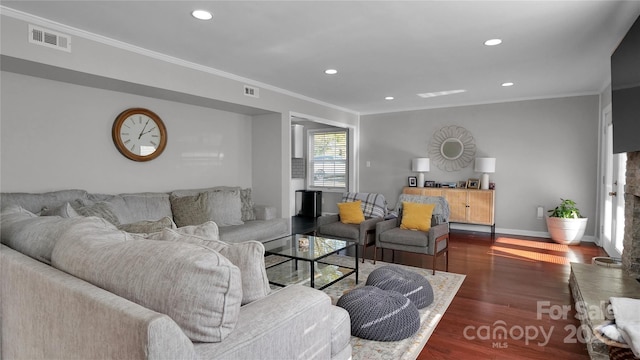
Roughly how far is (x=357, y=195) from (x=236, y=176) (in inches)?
76.1

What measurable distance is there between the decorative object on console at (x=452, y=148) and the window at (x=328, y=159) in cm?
200

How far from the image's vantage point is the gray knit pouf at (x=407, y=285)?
2.95 meters

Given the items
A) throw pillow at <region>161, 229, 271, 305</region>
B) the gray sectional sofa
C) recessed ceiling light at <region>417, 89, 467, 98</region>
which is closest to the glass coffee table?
the gray sectional sofa

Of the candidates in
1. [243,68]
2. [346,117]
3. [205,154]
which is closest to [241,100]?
[243,68]

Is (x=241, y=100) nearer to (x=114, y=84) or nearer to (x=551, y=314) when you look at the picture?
(x=114, y=84)

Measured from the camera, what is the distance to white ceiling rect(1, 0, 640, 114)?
8.80ft

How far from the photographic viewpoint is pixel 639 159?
9.81 ft

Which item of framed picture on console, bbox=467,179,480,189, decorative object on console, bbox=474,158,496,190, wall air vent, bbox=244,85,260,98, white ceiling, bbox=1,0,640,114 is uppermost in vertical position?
white ceiling, bbox=1,0,640,114

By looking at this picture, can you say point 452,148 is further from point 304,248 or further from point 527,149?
point 304,248

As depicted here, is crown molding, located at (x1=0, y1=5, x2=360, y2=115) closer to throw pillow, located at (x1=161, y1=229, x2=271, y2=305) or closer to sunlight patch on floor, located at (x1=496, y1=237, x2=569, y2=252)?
throw pillow, located at (x1=161, y1=229, x2=271, y2=305)

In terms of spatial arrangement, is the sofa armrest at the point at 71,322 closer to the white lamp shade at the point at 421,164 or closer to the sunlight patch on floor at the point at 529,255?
the sunlight patch on floor at the point at 529,255

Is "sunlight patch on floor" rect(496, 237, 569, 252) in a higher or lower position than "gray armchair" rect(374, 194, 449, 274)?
lower

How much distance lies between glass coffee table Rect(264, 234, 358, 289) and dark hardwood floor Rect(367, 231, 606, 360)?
3.45ft

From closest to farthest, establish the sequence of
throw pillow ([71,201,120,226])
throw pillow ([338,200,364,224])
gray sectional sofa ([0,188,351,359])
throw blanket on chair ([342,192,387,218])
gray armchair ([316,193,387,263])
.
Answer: gray sectional sofa ([0,188,351,359]) < throw pillow ([71,201,120,226]) < gray armchair ([316,193,387,263]) < throw pillow ([338,200,364,224]) < throw blanket on chair ([342,192,387,218])
